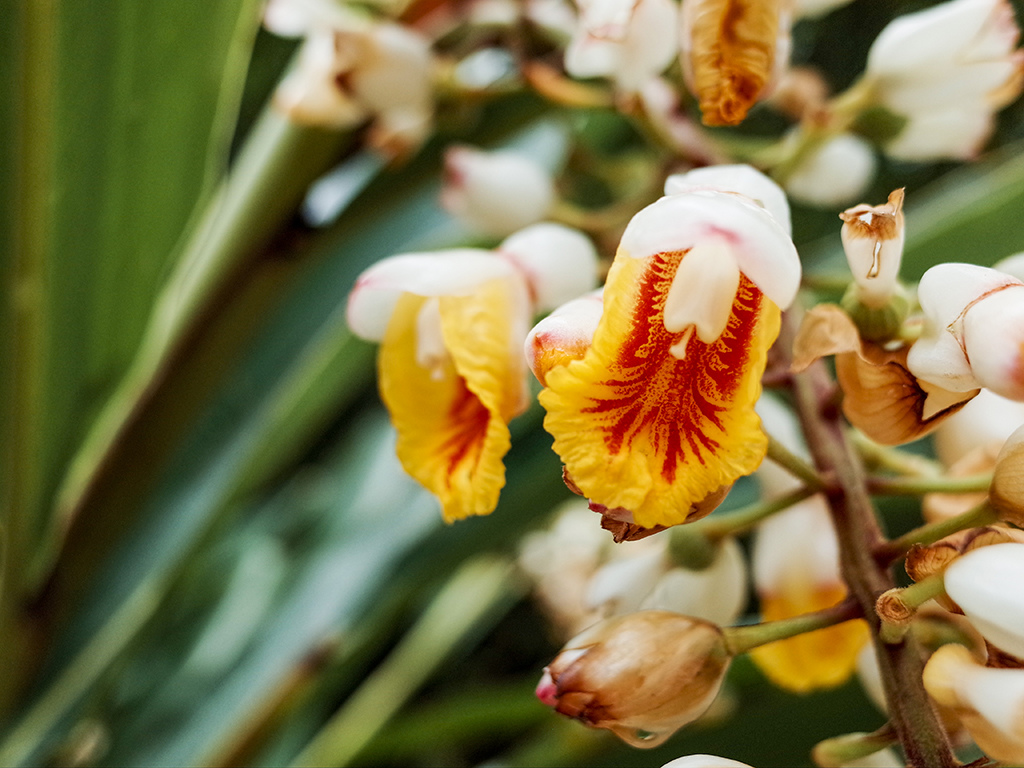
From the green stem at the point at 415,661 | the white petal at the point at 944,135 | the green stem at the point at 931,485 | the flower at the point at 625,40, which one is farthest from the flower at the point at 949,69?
the green stem at the point at 415,661

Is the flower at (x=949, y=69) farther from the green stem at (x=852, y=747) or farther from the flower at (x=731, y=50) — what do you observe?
the green stem at (x=852, y=747)

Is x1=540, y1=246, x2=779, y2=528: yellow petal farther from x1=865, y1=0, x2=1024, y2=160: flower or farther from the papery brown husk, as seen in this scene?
x1=865, y1=0, x2=1024, y2=160: flower

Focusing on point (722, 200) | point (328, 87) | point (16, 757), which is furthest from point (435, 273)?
point (16, 757)

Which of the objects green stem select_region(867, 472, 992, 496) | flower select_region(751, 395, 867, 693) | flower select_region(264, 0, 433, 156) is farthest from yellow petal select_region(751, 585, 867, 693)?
flower select_region(264, 0, 433, 156)

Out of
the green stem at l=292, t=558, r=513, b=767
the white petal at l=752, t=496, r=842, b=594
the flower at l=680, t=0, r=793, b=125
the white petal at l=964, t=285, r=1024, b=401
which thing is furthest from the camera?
the green stem at l=292, t=558, r=513, b=767

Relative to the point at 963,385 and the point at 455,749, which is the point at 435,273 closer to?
the point at 963,385
